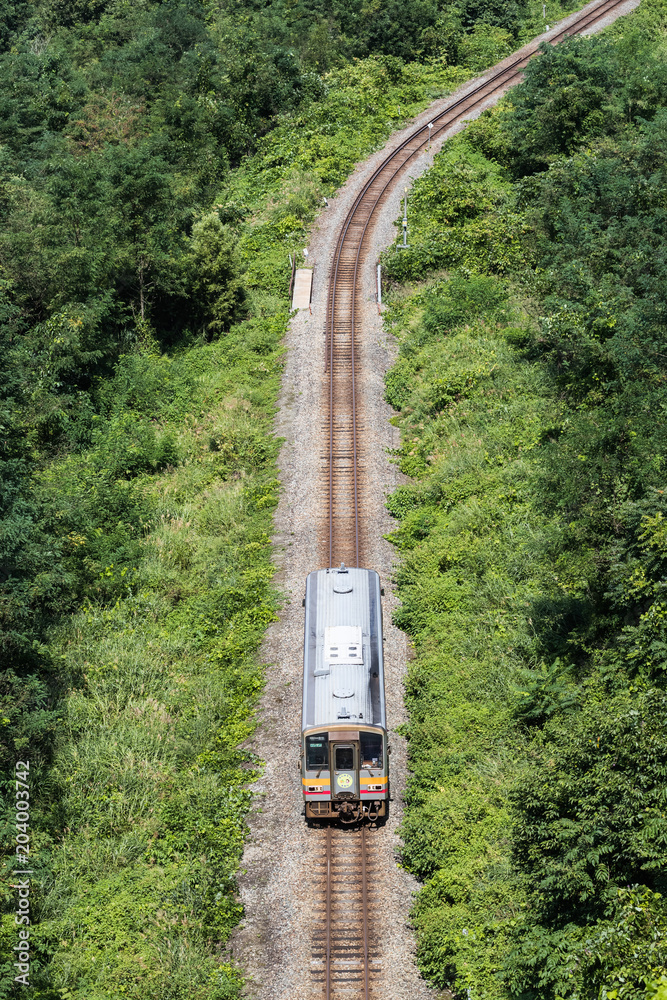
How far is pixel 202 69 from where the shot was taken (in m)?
68.2

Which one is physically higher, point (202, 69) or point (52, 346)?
point (202, 69)

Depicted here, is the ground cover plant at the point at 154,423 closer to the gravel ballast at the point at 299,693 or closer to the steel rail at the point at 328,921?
the gravel ballast at the point at 299,693

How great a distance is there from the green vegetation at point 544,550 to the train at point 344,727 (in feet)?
4.94

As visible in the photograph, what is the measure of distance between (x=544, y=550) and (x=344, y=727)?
10608mm

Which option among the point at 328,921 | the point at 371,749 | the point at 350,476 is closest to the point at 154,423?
the point at 350,476

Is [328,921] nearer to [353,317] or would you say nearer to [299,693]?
[299,693]

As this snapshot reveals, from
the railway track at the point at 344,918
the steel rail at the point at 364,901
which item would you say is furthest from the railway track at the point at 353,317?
the railway track at the point at 344,918

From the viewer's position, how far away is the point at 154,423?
139 ft

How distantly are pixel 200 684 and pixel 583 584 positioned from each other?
11139 mm

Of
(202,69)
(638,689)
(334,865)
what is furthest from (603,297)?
(202,69)

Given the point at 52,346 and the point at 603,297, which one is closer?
the point at 603,297

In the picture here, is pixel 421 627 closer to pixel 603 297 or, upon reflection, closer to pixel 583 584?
pixel 583 584

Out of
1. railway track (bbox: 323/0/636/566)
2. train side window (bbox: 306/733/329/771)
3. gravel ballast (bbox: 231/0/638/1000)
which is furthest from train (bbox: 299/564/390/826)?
railway track (bbox: 323/0/636/566)

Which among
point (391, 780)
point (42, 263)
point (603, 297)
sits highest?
point (42, 263)
